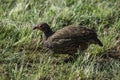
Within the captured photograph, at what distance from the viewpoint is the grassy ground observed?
18.3ft

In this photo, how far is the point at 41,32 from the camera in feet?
21.9

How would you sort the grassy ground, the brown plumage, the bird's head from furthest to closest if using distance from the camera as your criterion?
the bird's head → the brown plumage → the grassy ground

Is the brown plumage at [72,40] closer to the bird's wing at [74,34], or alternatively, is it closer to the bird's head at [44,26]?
the bird's wing at [74,34]

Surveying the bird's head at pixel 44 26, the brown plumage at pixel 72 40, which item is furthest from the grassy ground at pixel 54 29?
the bird's head at pixel 44 26

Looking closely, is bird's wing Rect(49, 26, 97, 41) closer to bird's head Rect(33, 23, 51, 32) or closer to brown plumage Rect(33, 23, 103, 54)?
brown plumage Rect(33, 23, 103, 54)

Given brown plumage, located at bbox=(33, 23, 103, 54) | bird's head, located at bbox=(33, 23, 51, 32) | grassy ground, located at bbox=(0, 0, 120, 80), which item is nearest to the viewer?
grassy ground, located at bbox=(0, 0, 120, 80)

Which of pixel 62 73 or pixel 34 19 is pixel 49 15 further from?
pixel 62 73

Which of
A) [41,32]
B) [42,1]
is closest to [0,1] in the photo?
[42,1]

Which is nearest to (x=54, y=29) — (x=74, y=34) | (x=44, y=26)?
(x=44, y=26)

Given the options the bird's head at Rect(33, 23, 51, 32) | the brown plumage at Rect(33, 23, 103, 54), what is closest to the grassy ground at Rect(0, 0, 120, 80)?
the brown plumage at Rect(33, 23, 103, 54)

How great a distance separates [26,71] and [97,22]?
1.83 meters

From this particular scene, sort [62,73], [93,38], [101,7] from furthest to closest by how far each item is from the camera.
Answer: [101,7] < [93,38] < [62,73]

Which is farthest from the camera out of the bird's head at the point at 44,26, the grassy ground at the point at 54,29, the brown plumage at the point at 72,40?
the bird's head at the point at 44,26

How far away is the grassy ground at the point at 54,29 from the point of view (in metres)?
5.57
